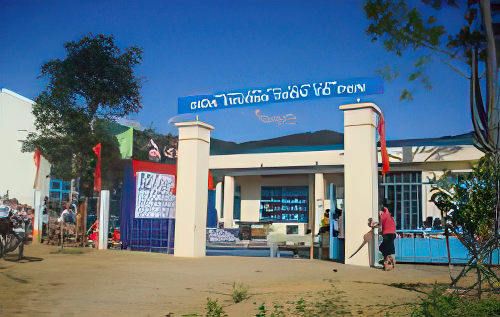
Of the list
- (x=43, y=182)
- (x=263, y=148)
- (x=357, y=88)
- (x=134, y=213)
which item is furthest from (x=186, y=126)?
(x=263, y=148)

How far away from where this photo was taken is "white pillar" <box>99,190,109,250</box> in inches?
502

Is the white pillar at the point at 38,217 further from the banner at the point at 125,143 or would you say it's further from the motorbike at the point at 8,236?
the banner at the point at 125,143

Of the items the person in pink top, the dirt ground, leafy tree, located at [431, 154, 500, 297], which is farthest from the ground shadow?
leafy tree, located at [431, 154, 500, 297]

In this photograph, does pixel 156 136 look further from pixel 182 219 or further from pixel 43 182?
pixel 182 219

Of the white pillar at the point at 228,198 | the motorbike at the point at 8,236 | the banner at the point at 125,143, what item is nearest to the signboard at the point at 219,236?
the banner at the point at 125,143

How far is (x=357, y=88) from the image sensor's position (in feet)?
29.8

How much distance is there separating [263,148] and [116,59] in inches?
268

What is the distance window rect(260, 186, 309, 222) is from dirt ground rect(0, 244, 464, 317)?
30.2 feet

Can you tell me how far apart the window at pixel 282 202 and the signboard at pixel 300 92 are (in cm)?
1050

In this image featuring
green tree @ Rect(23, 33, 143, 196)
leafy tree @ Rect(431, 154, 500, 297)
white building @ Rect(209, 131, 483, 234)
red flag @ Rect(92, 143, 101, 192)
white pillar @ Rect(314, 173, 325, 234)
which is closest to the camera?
leafy tree @ Rect(431, 154, 500, 297)

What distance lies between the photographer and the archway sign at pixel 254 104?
9.09 m

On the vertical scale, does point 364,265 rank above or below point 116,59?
below

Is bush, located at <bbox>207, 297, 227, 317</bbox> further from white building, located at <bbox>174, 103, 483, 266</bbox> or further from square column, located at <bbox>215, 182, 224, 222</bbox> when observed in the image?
square column, located at <bbox>215, 182, 224, 222</bbox>

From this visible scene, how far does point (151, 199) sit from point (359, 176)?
17.6 feet
